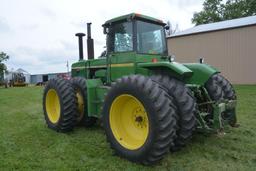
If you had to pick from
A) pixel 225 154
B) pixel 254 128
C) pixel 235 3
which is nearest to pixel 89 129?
pixel 225 154

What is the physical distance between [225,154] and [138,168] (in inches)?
58.2

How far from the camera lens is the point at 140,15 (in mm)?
5363

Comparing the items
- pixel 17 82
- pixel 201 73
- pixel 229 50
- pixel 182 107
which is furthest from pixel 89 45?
pixel 17 82

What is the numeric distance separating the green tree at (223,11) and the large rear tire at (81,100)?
3452 cm

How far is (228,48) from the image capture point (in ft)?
69.3

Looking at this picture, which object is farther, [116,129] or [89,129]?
[89,129]

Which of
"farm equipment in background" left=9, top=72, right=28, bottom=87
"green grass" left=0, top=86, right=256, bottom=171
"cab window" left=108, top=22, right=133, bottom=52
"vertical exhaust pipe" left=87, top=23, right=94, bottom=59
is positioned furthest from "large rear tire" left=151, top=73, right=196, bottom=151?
"farm equipment in background" left=9, top=72, right=28, bottom=87

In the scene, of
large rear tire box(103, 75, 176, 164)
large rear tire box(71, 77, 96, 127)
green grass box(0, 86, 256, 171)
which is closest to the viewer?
large rear tire box(103, 75, 176, 164)

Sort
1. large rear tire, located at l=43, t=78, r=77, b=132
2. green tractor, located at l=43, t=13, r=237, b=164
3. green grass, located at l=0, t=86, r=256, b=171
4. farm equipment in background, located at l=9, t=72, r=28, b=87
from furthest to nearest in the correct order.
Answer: farm equipment in background, located at l=9, t=72, r=28, b=87 → large rear tire, located at l=43, t=78, r=77, b=132 → green grass, located at l=0, t=86, r=256, b=171 → green tractor, located at l=43, t=13, r=237, b=164

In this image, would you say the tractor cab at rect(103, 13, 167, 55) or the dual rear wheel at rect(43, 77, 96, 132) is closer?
the tractor cab at rect(103, 13, 167, 55)

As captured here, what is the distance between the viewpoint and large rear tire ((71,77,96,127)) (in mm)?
6613

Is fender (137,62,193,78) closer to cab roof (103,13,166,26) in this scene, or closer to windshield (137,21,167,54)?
windshield (137,21,167,54)

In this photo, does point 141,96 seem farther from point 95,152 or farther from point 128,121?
point 95,152

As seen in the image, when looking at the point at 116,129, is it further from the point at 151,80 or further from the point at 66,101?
the point at 66,101
